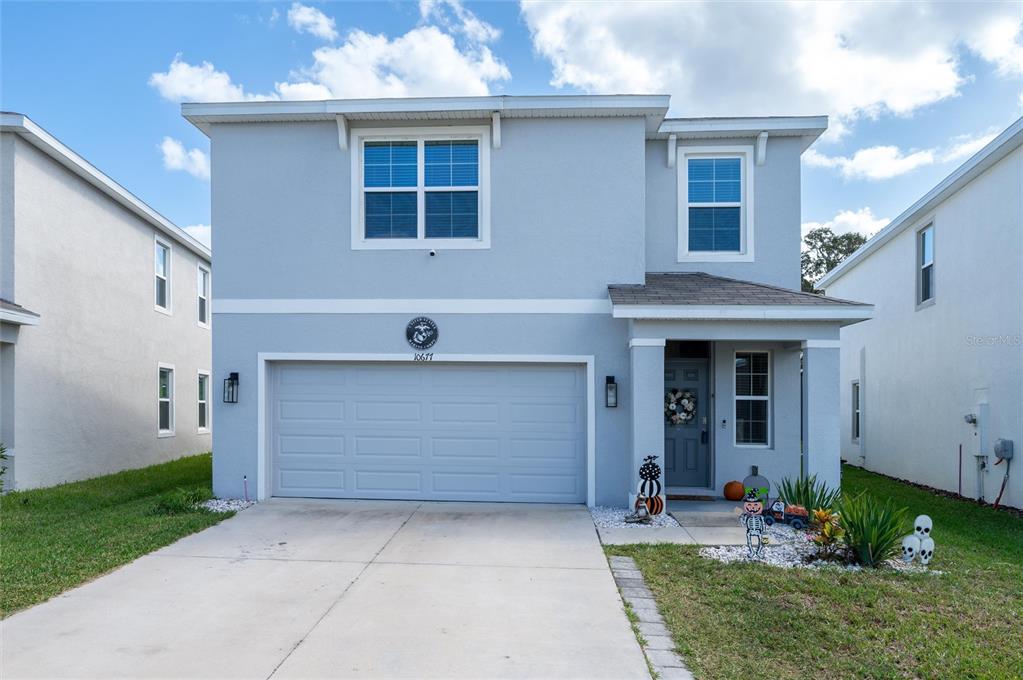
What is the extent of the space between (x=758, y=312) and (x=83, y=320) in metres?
11.7

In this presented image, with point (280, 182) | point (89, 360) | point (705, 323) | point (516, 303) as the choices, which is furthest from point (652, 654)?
point (89, 360)

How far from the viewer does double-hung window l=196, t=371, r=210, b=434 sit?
16969 mm

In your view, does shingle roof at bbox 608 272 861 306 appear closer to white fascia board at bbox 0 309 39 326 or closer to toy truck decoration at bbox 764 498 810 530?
toy truck decoration at bbox 764 498 810 530

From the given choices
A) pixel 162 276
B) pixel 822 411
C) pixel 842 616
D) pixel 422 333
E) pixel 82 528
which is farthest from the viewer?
pixel 162 276

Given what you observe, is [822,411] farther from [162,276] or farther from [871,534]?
[162,276]

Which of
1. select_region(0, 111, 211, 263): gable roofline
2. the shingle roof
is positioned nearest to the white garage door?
the shingle roof

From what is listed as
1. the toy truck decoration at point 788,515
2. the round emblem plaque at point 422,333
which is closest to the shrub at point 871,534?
the toy truck decoration at point 788,515

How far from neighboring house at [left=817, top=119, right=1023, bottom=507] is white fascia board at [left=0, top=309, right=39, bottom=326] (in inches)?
576

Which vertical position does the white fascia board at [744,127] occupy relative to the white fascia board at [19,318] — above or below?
above

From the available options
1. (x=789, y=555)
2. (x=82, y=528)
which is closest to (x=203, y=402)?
(x=82, y=528)

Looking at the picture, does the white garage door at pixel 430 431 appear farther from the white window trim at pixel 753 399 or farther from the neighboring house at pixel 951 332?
the neighboring house at pixel 951 332

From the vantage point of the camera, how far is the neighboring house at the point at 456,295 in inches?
357

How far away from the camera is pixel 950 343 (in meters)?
11.3

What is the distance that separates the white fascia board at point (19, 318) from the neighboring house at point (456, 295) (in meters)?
3.22
